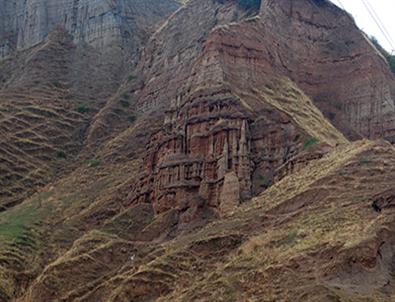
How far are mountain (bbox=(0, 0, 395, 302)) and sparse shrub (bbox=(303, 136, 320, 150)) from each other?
0.35 feet

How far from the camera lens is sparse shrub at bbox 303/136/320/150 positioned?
194 ft

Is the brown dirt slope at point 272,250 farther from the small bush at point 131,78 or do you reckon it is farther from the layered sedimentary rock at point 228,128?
the small bush at point 131,78

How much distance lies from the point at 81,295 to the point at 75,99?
5682 cm

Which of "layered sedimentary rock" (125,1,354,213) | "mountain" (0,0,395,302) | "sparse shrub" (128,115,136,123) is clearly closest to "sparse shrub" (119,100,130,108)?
"mountain" (0,0,395,302)

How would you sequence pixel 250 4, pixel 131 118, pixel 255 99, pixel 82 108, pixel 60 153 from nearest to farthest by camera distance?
1. pixel 255 99
2. pixel 250 4
3. pixel 60 153
4. pixel 131 118
5. pixel 82 108

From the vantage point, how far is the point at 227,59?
2763 inches

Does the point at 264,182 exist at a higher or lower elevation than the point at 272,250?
higher

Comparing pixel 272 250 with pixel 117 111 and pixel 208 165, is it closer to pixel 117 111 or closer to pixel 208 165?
pixel 208 165

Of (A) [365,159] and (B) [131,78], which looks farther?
(B) [131,78]

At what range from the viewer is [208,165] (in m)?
60.8

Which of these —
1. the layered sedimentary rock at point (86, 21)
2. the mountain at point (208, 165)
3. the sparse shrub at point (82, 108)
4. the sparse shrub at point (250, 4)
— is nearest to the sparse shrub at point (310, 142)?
the mountain at point (208, 165)

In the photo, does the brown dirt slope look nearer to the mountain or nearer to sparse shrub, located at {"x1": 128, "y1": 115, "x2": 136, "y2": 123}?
the mountain

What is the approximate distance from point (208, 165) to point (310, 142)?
7342 mm

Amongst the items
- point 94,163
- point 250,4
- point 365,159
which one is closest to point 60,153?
point 94,163
